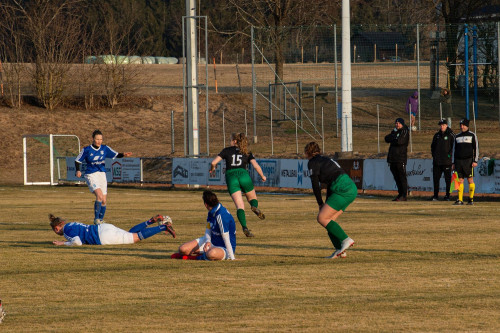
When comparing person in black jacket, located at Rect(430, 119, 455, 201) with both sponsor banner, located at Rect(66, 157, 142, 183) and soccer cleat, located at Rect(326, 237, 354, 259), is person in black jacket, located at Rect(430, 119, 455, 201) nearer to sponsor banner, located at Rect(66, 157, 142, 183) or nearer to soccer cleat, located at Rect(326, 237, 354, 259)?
soccer cleat, located at Rect(326, 237, 354, 259)

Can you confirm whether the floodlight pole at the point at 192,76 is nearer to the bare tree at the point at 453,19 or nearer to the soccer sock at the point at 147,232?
the bare tree at the point at 453,19

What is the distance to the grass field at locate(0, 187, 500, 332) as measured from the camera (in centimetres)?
808

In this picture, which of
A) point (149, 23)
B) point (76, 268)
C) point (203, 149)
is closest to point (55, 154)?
point (203, 149)

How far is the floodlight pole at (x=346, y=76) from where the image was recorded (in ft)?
99.9

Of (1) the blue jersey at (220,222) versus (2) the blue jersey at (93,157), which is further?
(2) the blue jersey at (93,157)

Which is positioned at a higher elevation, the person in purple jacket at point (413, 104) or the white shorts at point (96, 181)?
the person in purple jacket at point (413, 104)

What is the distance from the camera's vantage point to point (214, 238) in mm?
12336

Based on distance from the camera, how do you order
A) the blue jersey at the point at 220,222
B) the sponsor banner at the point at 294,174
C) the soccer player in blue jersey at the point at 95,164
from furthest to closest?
the sponsor banner at the point at 294,174, the soccer player in blue jersey at the point at 95,164, the blue jersey at the point at 220,222

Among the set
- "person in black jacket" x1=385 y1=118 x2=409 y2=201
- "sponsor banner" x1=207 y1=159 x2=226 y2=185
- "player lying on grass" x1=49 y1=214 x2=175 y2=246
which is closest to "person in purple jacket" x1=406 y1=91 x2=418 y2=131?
"sponsor banner" x1=207 y1=159 x2=226 y2=185

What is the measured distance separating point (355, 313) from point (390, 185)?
1915cm

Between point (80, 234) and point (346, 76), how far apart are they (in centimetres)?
1789

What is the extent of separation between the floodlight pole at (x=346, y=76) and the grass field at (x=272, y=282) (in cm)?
1283

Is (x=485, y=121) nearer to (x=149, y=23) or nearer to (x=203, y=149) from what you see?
(x=203, y=149)

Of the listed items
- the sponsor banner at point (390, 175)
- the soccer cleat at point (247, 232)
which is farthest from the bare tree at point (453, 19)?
the soccer cleat at point (247, 232)
